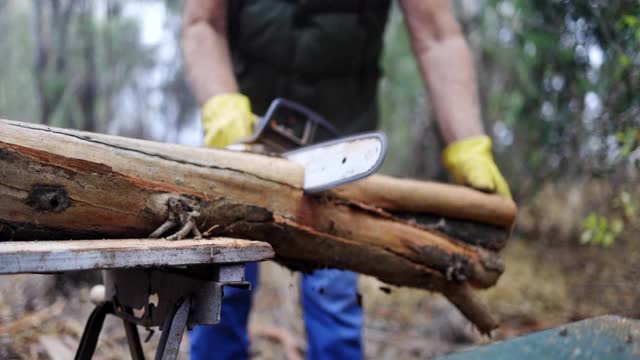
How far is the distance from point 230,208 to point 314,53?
1351 millimetres

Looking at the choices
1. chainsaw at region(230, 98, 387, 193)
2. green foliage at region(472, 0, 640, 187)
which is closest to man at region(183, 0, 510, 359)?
chainsaw at region(230, 98, 387, 193)

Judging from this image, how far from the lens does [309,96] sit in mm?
2746

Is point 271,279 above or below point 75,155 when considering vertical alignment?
below

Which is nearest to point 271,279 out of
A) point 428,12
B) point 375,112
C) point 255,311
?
point 255,311

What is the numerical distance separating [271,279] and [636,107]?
154 inches

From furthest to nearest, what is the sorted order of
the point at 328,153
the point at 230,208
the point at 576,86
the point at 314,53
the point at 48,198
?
the point at 576,86 → the point at 314,53 → the point at 328,153 → the point at 230,208 → the point at 48,198

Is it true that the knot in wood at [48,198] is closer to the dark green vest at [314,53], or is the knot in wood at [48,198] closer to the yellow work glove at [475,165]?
the yellow work glove at [475,165]

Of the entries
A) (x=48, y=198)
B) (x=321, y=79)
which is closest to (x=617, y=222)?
(x=321, y=79)

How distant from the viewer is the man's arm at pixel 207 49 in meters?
2.41

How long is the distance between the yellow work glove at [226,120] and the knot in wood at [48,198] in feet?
2.84

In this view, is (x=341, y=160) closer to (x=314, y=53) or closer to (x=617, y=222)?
(x=314, y=53)

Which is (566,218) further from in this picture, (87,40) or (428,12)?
(87,40)

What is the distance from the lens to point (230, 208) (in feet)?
4.90

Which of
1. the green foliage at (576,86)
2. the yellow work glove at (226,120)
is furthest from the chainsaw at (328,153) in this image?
the green foliage at (576,86)
